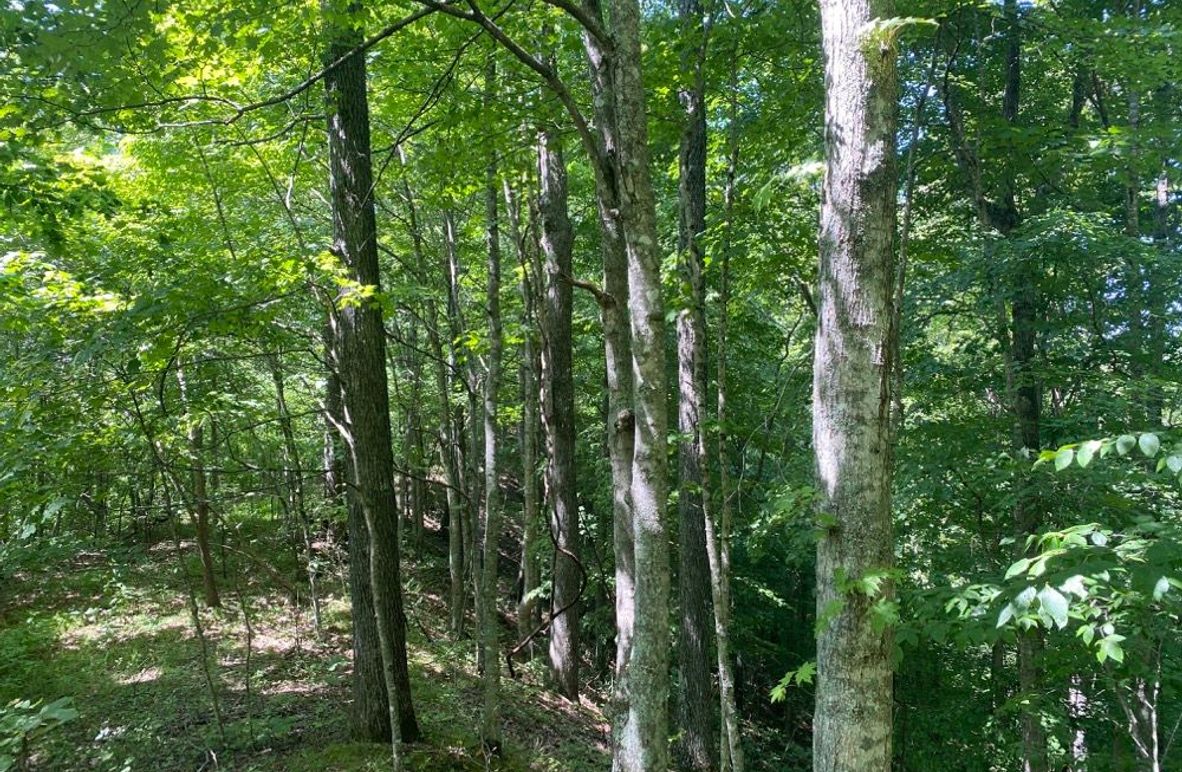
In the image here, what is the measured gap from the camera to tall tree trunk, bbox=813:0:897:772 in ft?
7.84

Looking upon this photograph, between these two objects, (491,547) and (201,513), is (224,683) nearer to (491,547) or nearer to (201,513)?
(201,513)

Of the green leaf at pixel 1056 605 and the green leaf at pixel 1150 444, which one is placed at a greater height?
the green leaf at pixel 1150 444

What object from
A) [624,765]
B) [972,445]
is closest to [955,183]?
[972,445]

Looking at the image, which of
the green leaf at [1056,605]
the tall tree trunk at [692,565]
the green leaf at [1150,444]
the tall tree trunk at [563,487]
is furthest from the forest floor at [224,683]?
→ the green leaf at [1150,444]

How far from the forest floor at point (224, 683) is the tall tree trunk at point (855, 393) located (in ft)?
11.8

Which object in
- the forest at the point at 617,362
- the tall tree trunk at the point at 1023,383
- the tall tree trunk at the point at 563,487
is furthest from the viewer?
the tall tree trunk at the point at 563,487

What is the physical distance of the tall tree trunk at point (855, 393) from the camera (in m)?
2.39

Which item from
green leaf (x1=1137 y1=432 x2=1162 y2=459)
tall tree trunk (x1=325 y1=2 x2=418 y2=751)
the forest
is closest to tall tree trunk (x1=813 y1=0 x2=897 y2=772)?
the forest

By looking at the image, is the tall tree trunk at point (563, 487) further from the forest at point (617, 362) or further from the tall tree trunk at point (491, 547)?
the tall tree trunk at point (491, 547)

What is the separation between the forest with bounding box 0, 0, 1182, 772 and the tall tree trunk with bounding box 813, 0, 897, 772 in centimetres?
2

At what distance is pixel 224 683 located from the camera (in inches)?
272

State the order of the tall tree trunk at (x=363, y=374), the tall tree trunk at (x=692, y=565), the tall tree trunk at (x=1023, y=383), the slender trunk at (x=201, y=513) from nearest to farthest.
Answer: the tall tree trunk at (x=363, y=374) < the slender trunk at (x=201, y=513) < the tall tree trunk at (x=1023, y=383) < the tall tree trunk at (x=692, y=565)

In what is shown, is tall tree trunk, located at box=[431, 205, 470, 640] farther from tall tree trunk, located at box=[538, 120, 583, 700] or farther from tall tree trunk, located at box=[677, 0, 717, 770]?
tall tree trunk, located at box=[677, 0, 717, 770]

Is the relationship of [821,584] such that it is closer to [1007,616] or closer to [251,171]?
[1007,616]
